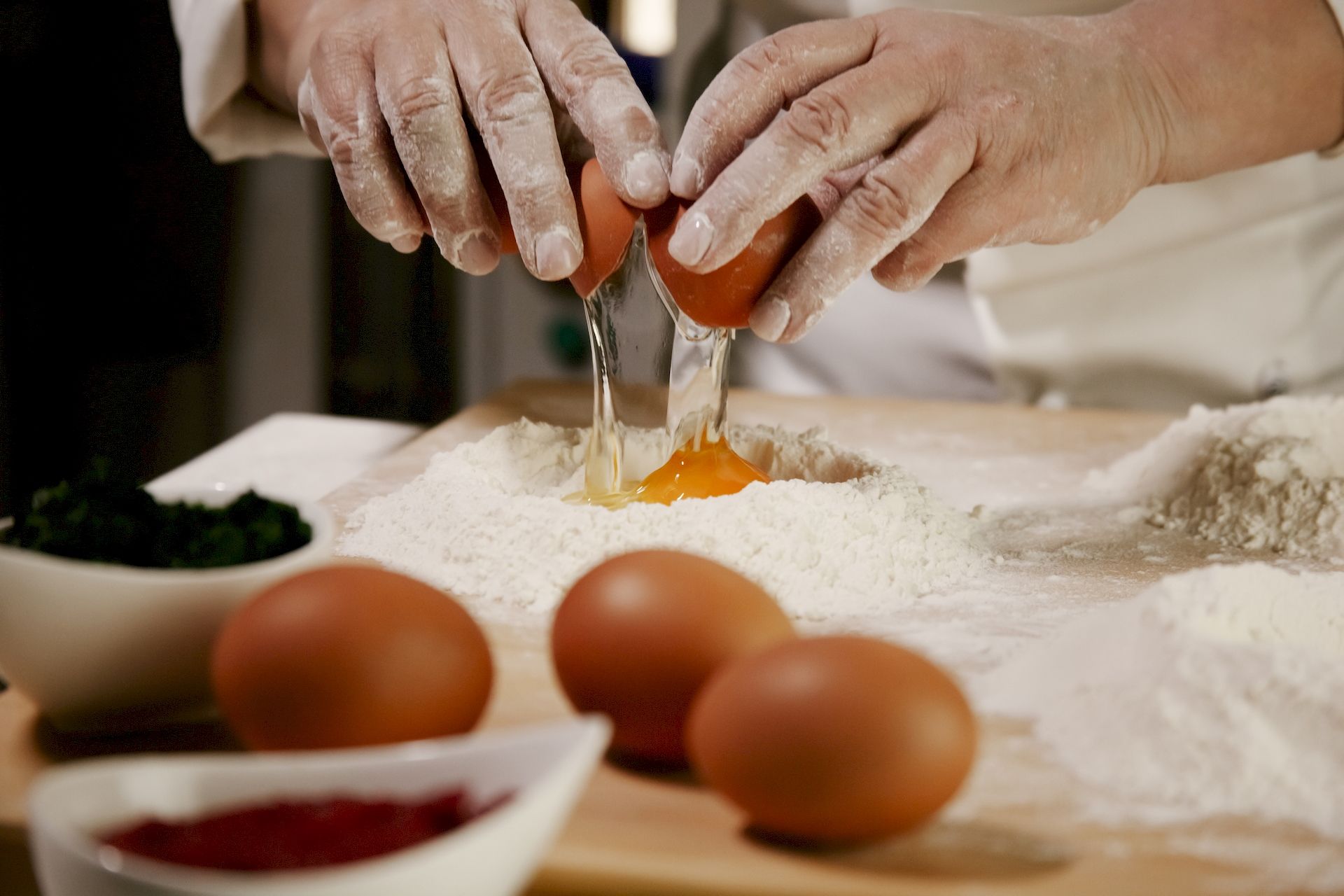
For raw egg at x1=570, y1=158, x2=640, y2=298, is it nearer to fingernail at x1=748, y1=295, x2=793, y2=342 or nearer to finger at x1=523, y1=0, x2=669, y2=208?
finger at x1=523, y1=0, x2=669, y2=208

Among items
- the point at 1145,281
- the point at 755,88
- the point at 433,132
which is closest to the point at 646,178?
the point at 755,88

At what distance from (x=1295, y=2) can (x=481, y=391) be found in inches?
84.8

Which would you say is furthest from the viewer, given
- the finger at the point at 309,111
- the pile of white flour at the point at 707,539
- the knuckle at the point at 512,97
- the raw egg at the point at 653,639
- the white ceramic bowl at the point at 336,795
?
the finger at the point at 309,111

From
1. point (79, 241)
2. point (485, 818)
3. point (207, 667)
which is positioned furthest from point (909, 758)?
point (79, 241)

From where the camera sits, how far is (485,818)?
1.91 ft

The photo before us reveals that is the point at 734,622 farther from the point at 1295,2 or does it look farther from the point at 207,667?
the point at 1295,2

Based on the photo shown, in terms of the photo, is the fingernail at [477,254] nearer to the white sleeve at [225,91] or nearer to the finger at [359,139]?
the finger at [359,139]

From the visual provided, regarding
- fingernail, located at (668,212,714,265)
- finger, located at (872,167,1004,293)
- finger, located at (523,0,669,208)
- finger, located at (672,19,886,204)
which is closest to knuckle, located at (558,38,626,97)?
finger, located at (523,0,669,208)

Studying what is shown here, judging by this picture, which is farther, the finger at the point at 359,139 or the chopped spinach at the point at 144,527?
the finger at the point at 359,139

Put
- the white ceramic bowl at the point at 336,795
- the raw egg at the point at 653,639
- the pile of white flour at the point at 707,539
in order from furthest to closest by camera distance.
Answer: the pile of white flour at the point at 707,539 → the raw egg at the point at 653,639 → the white ceramic bowl at the point at 336,795

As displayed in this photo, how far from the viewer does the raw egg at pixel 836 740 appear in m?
0.66

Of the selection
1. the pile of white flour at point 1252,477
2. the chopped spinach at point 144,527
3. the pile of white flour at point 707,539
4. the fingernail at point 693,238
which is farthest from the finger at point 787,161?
the pile of white flour at point 1252,477

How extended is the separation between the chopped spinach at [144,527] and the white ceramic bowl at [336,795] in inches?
8.8

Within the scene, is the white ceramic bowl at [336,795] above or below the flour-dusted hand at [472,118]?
below
